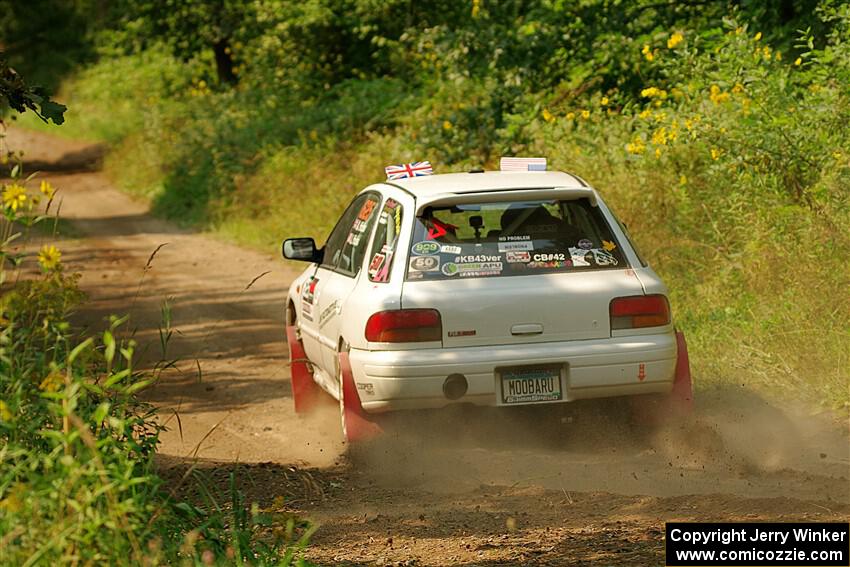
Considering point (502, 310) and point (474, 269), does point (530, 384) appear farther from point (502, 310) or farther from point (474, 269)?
point (474, 269)

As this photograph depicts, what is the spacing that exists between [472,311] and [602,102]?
7.62 meters

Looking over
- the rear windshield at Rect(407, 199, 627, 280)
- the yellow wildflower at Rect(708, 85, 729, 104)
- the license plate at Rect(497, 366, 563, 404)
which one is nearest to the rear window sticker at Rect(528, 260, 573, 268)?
the rear windshield at Rect(407, 199, 627, 280)

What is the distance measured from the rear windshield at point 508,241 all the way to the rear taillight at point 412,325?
265 mm

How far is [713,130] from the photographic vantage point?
11.7 m

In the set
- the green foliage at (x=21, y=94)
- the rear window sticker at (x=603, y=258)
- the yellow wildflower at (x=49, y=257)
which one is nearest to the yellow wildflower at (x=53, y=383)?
the yellow wildflower at (x=49, y=257)

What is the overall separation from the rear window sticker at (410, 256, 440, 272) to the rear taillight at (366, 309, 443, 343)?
315 mm

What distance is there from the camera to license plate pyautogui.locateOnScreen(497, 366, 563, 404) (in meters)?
7.47

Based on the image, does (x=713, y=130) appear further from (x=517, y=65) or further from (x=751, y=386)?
(x=517, y=65)

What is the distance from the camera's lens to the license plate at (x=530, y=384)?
24.5 ft

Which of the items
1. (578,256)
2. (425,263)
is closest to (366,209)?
(425,263)

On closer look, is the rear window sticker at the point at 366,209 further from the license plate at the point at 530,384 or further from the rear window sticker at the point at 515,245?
the license plate at the point at 530,384

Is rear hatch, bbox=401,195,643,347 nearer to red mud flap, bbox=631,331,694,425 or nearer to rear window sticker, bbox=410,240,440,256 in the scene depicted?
rear window sticker, bbox=410,240,440,256

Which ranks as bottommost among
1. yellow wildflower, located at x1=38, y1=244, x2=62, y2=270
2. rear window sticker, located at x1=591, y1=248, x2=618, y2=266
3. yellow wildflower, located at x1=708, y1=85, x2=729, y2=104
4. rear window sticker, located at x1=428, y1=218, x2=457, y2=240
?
yellow wildflower, located at x1=708, y1=85, x2=729, y2=104

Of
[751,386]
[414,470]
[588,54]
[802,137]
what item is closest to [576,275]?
[414,470]
